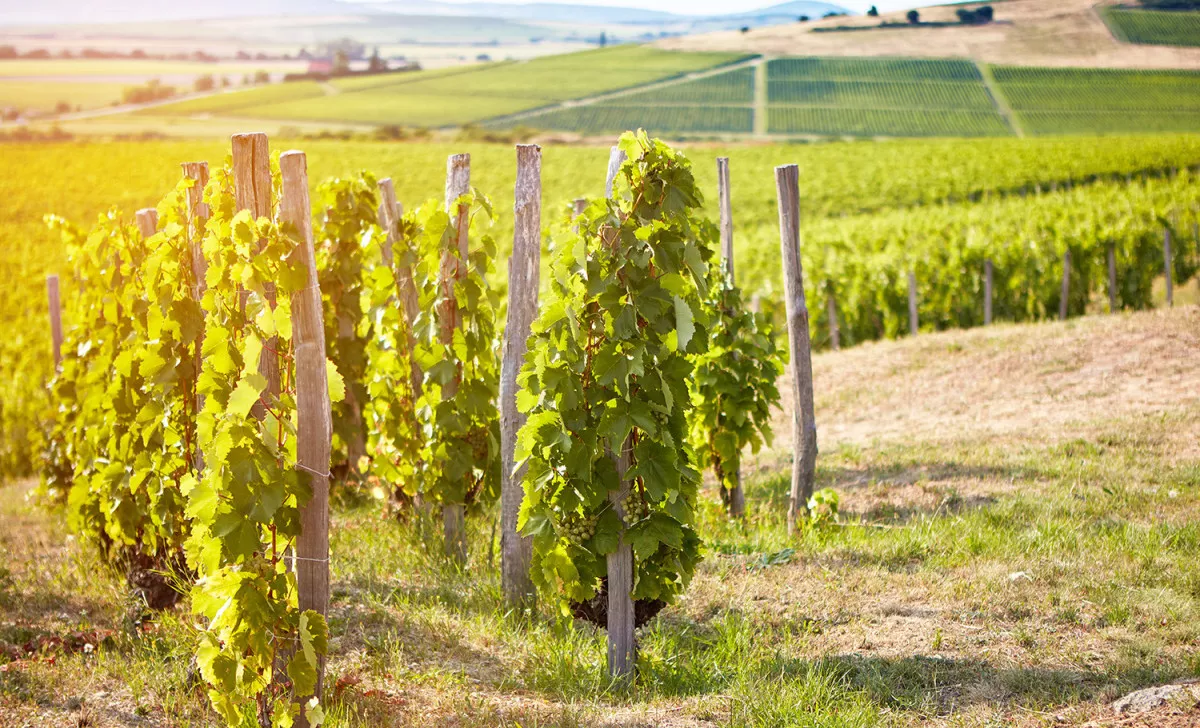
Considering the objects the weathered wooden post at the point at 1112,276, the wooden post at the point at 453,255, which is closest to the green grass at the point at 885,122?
the weathered wooden post at the point at 1112,276

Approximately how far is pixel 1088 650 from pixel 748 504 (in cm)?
303

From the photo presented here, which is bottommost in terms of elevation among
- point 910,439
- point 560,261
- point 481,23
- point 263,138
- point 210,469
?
point 910,439

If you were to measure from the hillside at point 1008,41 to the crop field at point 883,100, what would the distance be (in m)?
1.61

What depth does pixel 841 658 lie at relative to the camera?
407cm

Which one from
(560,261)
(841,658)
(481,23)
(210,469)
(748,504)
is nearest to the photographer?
(210,469)

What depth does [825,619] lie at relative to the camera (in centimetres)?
453

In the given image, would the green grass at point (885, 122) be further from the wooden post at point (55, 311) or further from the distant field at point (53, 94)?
the wooden post at point (55, 311)

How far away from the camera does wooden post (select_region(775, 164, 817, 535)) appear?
5777 mm

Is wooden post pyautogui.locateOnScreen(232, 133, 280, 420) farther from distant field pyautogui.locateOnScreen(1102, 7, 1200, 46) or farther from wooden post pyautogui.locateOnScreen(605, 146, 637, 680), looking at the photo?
distant field pyautogui.locateOnScreen(1102, 7, 1200, 46)

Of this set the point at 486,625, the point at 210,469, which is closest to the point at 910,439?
the point at 486,625

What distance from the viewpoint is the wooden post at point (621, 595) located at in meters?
3.95

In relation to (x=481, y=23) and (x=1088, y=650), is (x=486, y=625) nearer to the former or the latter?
(x=1088, y=650)

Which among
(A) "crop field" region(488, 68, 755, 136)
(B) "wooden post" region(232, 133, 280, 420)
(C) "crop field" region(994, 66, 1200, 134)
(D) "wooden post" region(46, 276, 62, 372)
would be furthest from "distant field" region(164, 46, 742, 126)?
(B) "wooden post" region(232, 133, 280, 420)

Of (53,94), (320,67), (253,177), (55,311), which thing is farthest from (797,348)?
(320,67)
